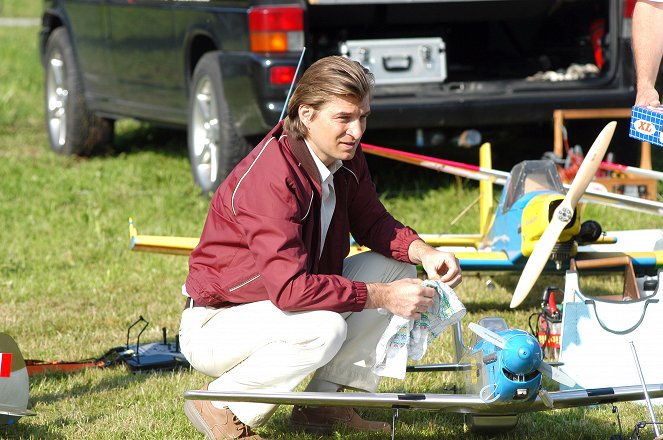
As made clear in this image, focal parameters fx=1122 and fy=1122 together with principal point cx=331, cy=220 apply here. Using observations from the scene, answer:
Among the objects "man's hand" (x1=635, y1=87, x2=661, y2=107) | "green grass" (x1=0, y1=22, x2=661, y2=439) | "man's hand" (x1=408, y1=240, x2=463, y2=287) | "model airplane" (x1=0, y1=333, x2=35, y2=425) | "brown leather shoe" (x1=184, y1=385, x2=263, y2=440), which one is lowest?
"green grass" (x1=0, y1=22, x2=661, y2=439)

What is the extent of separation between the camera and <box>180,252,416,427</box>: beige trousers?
3398mm

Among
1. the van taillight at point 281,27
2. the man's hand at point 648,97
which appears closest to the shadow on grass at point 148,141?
the van taillight at point 281,27

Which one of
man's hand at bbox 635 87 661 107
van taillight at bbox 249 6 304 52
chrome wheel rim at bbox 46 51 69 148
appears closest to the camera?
man's hand at bbox 635 87 661 107

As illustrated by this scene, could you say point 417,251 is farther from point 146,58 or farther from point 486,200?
point 146,58

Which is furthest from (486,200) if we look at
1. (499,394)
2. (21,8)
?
(21,8)

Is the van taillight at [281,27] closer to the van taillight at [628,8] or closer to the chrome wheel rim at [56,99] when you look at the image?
the van taillight at [628,8]

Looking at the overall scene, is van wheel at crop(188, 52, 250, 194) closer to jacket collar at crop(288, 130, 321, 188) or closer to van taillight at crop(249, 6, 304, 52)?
van taillight at crop(249, 6, 304, 52)

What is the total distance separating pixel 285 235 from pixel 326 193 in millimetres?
325

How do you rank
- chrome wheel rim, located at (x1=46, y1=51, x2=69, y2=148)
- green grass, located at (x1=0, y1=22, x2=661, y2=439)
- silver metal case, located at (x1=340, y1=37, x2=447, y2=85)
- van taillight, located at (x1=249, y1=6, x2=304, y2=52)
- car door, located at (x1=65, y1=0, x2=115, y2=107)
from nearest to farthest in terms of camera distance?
green grass, located at (x1=0, y1=22, x2=661, y2=439) < van taillight, located at (x1=249, y1=6, x2=304, y2=52) < silver metal case, located at (x1=340, y1=37, x2=447, y2=85) < car door, located at (x1=65, y1=0, x2=115, y2=107) < chrome wheel rim, located at (x1=46, y1=51, x2=69, y2=148)

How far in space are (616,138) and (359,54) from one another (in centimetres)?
191

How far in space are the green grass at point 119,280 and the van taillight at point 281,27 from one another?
1.23 metres

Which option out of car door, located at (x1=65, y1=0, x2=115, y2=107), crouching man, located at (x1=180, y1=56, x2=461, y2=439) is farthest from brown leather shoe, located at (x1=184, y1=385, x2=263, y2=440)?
car door, located at (x1=65, y1=0, x2=115, y2=107)

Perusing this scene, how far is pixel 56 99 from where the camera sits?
9766 mm

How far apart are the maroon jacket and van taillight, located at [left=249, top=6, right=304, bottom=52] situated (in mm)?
2845
